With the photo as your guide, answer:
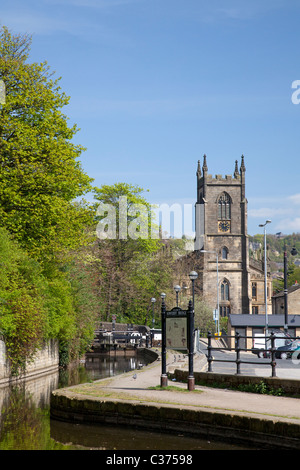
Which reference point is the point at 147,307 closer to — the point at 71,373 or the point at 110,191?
the point at 110,191

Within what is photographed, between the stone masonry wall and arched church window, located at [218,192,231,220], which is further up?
arched church window, located at [218,192,231,220]

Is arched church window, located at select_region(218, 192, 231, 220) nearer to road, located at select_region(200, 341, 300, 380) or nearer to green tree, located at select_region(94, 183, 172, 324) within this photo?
green tree, located at select_region(94, 183, 172, 324)

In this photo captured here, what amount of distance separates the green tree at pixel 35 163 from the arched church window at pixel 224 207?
71.5m

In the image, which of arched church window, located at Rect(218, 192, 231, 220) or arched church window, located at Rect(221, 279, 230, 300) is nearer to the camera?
arched church window, located at Rect(221, 279, 230, 300)

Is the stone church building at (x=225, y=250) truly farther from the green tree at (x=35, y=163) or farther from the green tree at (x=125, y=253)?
the green tree at (x=35, y=163)

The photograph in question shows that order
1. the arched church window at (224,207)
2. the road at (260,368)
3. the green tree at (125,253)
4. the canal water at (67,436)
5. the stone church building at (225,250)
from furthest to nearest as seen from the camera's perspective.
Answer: the arched church window at (224,207), the stone church building at (225,250), the green tree at (125,253), the road at (260,368), the canal water at (67,436)

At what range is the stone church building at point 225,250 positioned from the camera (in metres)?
94.9

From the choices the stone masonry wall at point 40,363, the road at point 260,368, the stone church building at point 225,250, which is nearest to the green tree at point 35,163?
the stone masonry wall at point 40,363

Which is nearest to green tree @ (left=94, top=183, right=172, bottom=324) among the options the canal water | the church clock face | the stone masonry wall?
the stone masonry wall

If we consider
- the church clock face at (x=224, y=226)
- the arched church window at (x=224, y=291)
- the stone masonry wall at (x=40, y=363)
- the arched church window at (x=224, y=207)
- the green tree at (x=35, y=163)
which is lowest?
the stone masonry wall at (x=40, y=363)

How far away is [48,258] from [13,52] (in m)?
9.71

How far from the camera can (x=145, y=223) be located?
2477 inches

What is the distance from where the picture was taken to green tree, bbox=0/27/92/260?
26.0m

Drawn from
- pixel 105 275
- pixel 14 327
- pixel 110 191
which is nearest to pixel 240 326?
pixel 105 275
